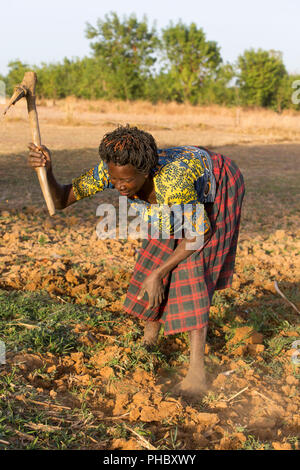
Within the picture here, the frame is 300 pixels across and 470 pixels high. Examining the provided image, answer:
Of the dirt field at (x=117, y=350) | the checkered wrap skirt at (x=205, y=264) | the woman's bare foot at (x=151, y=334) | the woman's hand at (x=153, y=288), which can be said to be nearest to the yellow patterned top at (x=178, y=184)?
the checkered wrap skirt at (x=205, y=264)

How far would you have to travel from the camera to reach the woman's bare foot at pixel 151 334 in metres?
2.62

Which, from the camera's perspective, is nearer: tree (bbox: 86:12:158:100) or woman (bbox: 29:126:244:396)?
woman (bbox: 29:126:244:396)

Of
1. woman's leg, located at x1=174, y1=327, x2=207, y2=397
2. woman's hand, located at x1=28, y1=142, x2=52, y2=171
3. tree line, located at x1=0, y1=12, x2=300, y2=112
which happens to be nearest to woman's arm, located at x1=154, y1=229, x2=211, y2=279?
woman's leg, located at x1=174, y1=327, x2=207, y2=397

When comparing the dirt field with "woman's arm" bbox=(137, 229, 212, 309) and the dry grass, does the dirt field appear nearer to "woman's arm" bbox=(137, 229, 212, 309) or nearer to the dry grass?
"woman's arm" bbox=(137, 229, 212, 309)

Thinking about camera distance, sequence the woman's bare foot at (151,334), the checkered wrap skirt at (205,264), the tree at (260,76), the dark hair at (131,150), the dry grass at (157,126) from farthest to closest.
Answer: the tree at (260,76), the dry grass at (157,126), the woman's bare foot at (151,334), the checkered wrap skirt at (205,264), the dark hair at (131,150)

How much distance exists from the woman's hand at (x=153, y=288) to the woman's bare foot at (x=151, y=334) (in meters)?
0.37

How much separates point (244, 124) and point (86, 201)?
13.8 m

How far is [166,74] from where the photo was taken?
27.9 meters

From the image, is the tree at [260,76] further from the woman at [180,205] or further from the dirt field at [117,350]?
the woman at [180,205]

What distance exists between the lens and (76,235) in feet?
14.7

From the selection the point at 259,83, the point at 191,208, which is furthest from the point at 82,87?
the point at 191,208

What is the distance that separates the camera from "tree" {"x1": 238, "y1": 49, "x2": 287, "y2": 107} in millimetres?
25656

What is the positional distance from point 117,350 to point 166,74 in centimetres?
2739

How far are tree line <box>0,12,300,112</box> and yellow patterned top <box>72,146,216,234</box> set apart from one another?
2315 centimetres
